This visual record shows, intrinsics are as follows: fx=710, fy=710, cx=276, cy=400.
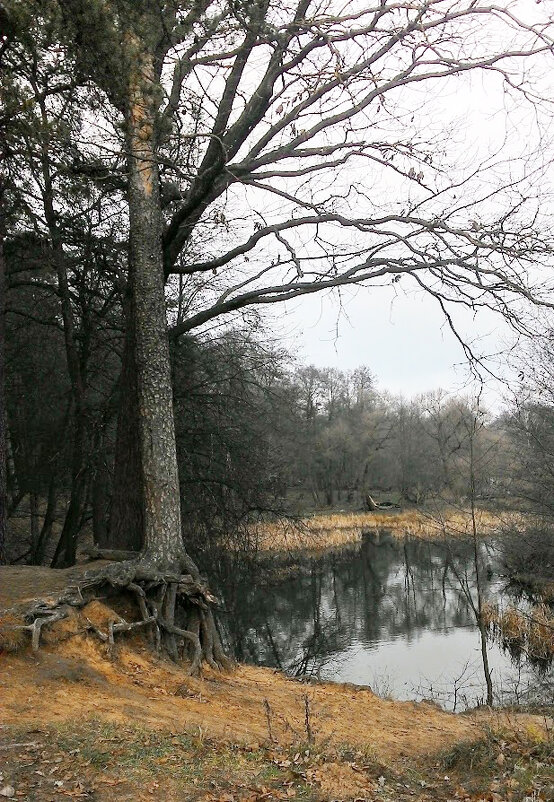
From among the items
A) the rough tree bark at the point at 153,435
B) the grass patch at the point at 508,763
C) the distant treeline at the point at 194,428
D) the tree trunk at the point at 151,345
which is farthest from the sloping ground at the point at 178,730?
the distant treeline at the point at 194,428

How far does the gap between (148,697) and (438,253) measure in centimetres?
625

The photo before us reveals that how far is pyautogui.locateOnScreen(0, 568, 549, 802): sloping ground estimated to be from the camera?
4.18 meters

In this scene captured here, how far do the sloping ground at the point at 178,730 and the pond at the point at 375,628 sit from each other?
285 centimetres

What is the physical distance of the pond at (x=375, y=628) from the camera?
1274cm

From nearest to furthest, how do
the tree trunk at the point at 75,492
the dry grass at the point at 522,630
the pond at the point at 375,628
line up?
the pond at the point at 375,628
the tree trunk at the point at 75,492
the dry grass at the point at 522,630

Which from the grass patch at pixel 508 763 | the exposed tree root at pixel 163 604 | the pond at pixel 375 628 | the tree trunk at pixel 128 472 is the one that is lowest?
the pond at pixel 375 628

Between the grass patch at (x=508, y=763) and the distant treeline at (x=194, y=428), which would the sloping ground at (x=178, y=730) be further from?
the distant treeline at (x=194, y=428)

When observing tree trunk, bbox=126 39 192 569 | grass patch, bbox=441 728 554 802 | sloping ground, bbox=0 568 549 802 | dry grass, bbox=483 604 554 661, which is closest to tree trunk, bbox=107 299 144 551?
tree trunk, bbox=126 39 192 569

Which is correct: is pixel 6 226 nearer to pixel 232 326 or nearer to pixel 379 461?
pixel 232 326

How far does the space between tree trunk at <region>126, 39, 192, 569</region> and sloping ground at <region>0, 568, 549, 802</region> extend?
3.94 ft

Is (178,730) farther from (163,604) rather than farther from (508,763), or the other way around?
(163,604)

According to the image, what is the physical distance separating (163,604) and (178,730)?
2933mm

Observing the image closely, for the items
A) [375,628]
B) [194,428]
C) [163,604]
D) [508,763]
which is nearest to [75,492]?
[194,428]

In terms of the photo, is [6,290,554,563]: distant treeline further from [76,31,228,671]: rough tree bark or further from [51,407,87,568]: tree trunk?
[76,31,228,671]: rough tree bark
